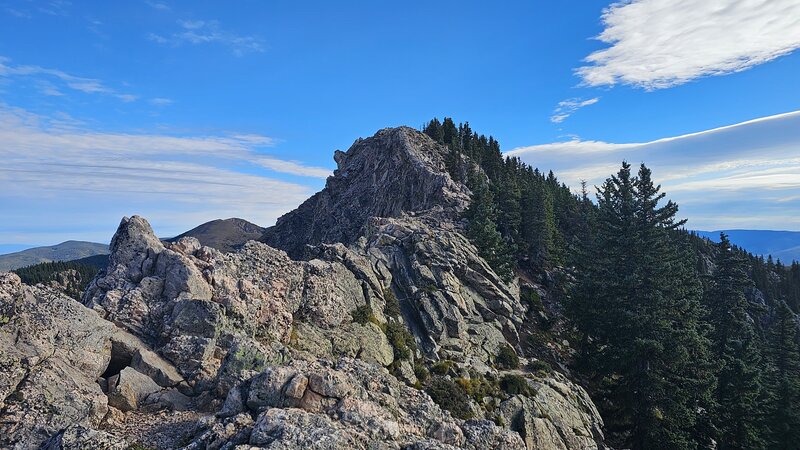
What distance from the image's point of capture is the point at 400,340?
33.9m

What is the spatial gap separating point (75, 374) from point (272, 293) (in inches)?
485

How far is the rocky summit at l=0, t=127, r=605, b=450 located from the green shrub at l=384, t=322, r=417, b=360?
0.58ft

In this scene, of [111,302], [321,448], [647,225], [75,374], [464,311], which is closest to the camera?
[321,448]

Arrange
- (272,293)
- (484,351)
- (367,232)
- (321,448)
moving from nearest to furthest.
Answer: (321,448)
(272,293)
(484,351)
(367,232)

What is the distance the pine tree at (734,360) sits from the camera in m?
44.3

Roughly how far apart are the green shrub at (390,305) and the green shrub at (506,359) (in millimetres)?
10661

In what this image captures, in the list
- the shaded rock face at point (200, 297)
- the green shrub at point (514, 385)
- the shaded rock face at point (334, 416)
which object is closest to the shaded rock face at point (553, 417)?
the green shrub at point (514, 385)

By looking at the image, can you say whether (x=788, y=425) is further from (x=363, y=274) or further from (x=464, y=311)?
(x=363, y=274)

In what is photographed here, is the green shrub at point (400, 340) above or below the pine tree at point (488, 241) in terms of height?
below

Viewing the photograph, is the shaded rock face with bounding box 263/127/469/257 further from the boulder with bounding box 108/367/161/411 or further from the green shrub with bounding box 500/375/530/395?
the boulder with bounding box 108/367/161/411

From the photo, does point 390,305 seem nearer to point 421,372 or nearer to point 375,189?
point 421,372

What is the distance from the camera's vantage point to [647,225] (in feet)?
157

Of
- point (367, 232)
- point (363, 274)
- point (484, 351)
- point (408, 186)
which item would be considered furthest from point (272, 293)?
point (408, 186)

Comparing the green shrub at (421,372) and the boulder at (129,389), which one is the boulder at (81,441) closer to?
the boulder at (129,389)
